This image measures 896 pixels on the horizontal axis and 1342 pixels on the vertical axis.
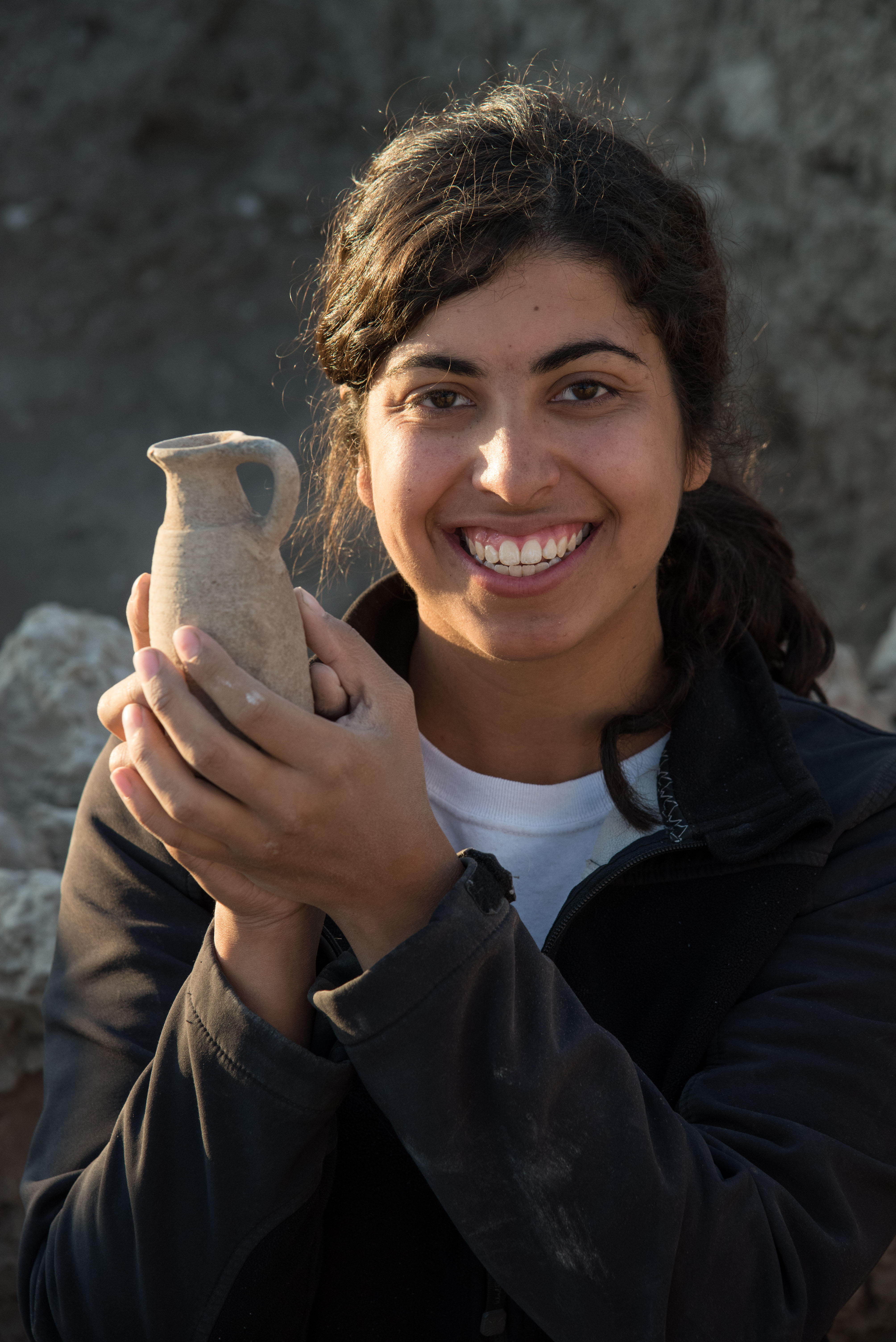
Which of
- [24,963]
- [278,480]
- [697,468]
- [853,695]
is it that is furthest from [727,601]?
[24,963]

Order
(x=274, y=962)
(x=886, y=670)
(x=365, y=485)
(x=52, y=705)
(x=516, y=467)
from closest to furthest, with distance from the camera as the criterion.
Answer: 1. (x=274, y=962)
2. (x=516, y=467)
3. (x=365, y=485)
4. (x=52, y=705)
5. (x=886, y=670)

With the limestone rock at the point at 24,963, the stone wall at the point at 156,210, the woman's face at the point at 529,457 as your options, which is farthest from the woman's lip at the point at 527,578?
the stone wall at the point at 156,210

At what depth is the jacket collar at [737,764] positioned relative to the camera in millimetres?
1829

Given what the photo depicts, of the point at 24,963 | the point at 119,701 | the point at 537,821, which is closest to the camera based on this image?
the point at 119,701

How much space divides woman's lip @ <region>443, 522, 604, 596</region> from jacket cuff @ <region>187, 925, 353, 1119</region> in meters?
0.71

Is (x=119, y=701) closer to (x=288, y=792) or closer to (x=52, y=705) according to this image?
(x=288, y=792)

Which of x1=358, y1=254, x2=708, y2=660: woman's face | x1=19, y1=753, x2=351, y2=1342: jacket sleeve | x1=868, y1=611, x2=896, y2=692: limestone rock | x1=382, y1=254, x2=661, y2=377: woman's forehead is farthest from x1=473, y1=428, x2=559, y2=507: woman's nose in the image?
x1=868, y1=611, x2=896, y2=692: limestone rock

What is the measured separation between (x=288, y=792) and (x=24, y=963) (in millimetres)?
1385

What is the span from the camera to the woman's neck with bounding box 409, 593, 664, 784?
209 cm

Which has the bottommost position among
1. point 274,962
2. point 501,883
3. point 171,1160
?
point 171,1160

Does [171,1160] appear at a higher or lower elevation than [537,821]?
lower

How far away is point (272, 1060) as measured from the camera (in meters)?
1.50

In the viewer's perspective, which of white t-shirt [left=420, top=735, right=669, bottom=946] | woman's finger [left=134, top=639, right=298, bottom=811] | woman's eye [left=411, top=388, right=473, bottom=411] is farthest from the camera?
white t-shirt [left=420, top=735, right=669, bottom=946]

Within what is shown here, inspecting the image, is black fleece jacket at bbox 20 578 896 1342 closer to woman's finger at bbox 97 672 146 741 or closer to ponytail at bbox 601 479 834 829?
ponytail at bbox 601 479 834 829
